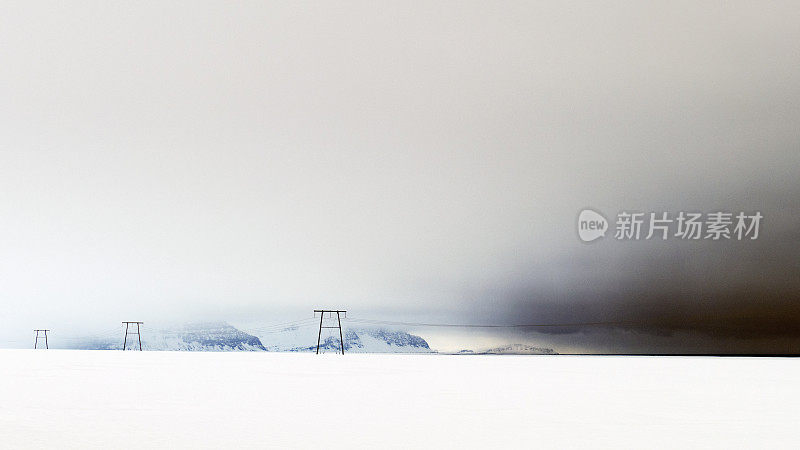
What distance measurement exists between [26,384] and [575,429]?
466cm

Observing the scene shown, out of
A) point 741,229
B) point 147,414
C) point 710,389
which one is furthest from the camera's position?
point 741,229

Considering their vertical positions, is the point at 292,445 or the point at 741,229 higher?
the point at 741,229

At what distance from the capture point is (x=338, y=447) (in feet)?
7.58

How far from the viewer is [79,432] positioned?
2652 millimetres

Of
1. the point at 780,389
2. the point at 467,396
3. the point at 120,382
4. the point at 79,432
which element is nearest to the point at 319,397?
the point at 467,396

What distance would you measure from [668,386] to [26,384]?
5.24 m

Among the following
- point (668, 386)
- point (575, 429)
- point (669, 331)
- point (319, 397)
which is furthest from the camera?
point (669, 331)

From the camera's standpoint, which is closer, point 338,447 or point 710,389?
point 338,447

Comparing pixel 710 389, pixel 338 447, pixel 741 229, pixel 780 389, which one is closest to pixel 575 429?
pixel 338 447

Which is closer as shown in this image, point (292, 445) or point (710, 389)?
point (292, 445)

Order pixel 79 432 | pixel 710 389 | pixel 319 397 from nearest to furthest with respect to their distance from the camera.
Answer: pixel 79 432 → pixel 319 397 → pixel 710 389

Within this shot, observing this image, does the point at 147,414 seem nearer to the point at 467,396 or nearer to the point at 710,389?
the point at 467,396

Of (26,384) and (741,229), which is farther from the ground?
(741,229)

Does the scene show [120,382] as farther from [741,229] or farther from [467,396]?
[741,229]
